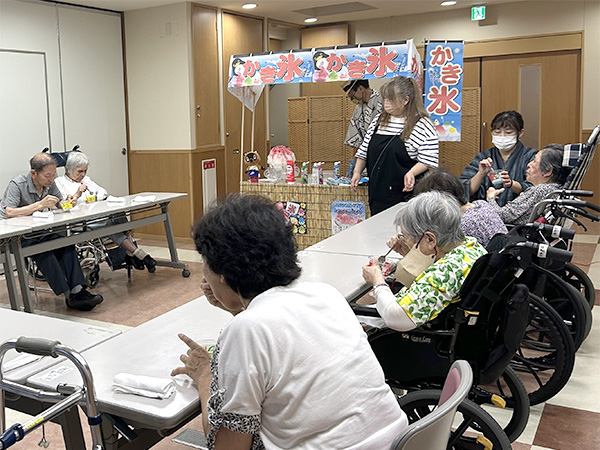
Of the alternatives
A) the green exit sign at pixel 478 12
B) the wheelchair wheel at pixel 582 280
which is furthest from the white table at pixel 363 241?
the green exit sign at pixel 478 12

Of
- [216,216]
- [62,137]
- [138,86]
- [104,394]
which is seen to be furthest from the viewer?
[138,86]

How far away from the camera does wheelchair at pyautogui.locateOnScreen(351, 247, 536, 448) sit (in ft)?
6.68

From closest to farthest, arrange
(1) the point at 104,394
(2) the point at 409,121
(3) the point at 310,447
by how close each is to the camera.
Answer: (3) the point at 310,447
(1) the point at 104,394
(2) the point at 409,121

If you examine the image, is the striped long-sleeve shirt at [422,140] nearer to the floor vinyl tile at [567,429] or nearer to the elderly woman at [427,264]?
Answer: the floor vinyl tile at [567,429]

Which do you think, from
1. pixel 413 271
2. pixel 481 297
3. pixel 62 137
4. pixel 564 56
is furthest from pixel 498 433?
pixel 564 56

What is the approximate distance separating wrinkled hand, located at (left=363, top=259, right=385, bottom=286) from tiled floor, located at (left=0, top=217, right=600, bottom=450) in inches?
35.1

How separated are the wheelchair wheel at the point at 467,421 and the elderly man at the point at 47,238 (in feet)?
10.2

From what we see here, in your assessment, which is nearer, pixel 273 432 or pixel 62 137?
pixel 273 432

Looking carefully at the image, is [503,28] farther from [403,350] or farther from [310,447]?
[310,447]

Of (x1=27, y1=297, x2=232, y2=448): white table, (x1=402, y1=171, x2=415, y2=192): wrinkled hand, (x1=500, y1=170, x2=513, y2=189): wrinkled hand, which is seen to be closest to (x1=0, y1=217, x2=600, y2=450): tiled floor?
(x1=27, y1=297, x2=232, y2=448): white table

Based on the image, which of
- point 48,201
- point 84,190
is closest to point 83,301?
point 48,201

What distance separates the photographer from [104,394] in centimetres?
154

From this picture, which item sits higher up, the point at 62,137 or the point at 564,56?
the point at 564,56

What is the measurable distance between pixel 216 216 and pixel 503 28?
7.29 meters
